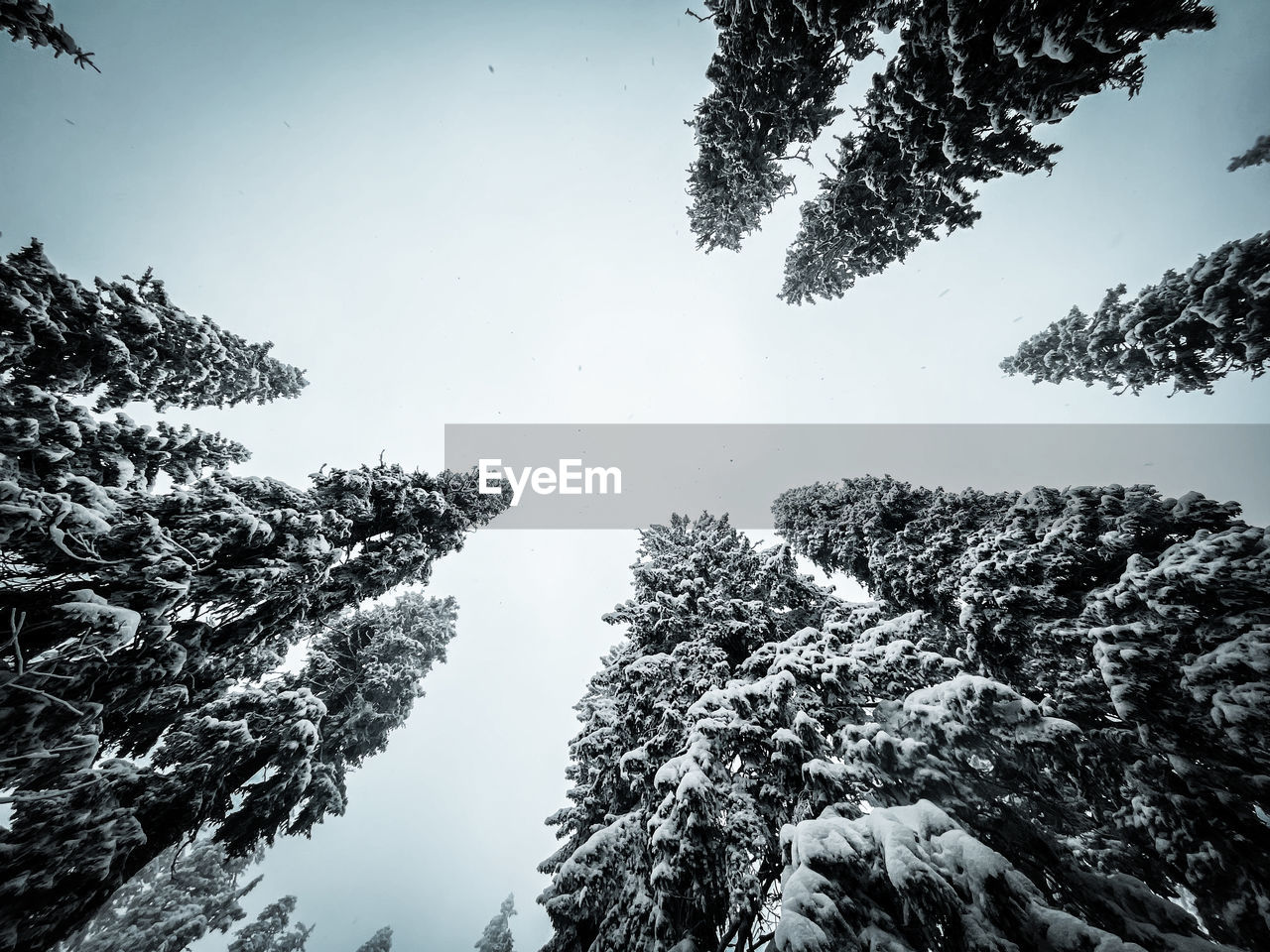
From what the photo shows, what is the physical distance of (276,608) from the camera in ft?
32.1

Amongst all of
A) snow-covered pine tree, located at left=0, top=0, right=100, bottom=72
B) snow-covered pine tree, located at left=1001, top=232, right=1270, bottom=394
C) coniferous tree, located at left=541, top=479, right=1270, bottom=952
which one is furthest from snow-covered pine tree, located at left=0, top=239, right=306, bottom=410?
snow-covered pine tree, located at left=1001, top=232, right=1270, bottom=394

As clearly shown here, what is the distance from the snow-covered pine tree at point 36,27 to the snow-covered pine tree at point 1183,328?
77.9ft

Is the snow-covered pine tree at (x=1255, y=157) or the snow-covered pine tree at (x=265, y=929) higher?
the snow-covered pine tree at (x=1255, y=157)

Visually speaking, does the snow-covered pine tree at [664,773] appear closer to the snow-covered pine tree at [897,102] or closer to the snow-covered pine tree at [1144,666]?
the snow-covered pine tree at [1144,666]

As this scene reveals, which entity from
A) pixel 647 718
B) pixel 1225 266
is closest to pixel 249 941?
pixel 647 718

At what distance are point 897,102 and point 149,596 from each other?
1737 cm

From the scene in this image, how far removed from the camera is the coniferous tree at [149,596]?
6.35 metres

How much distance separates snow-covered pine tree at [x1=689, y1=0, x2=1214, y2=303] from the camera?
263 inches

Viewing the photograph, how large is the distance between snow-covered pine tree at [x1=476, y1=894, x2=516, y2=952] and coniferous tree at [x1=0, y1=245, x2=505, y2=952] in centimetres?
4241

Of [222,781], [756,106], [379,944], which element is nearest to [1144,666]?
[756,106]

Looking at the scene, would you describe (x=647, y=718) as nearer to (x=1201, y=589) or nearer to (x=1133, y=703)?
(x=1133, y=703)

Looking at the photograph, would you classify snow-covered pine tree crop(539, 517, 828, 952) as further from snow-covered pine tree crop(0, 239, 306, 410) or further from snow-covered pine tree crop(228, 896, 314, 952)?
snow-covered pine tree crop(228, 896, 314, 952)

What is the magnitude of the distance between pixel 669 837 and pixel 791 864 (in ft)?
5.13

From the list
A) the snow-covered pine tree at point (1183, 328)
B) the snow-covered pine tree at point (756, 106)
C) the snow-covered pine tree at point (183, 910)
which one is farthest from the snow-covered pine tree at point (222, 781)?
the snow-covered pine tree at point (1183, 328)
